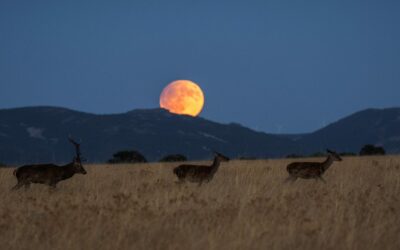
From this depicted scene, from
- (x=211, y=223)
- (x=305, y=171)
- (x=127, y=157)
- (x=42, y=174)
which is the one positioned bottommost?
(x=211, y=223)

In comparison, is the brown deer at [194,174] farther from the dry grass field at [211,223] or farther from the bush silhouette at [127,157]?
the bush silhouette at [127,157]

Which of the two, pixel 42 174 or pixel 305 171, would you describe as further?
pixel 305 171

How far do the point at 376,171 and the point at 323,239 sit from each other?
13.1 metres

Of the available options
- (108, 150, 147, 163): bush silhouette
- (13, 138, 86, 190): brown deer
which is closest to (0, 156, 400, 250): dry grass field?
(13, 138, 86, 190): brown deer

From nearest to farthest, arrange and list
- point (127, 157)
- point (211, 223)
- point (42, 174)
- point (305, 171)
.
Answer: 1. point (211, 223)
2. point (42, 174)
3. point (305, 171)
4. point (127, 157)

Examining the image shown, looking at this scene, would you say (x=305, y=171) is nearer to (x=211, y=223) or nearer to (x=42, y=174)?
(x=42, y=174)

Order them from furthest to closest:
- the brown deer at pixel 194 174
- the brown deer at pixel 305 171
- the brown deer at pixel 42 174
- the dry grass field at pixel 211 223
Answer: the brown deer at pixel 305 171
the brown deer at pixel 194 174
the brown deer at pixel 42 174
the dry grass field at pixel 211 223

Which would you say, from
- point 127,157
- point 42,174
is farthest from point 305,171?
point 127,157

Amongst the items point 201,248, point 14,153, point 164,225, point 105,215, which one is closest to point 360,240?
point 201,248

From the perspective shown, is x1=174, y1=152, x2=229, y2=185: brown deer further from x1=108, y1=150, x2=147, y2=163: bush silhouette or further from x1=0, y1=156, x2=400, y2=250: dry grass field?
x1=108, y1=150, x2=147, y2=163: bush silhouette

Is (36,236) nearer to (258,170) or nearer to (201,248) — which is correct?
(201,248)

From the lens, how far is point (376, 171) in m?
22.7

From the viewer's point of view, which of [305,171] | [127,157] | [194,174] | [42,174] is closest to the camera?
[42,174]

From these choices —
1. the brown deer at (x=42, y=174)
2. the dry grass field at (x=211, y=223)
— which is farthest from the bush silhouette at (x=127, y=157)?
the dry grass field at (x=211, y=223)
